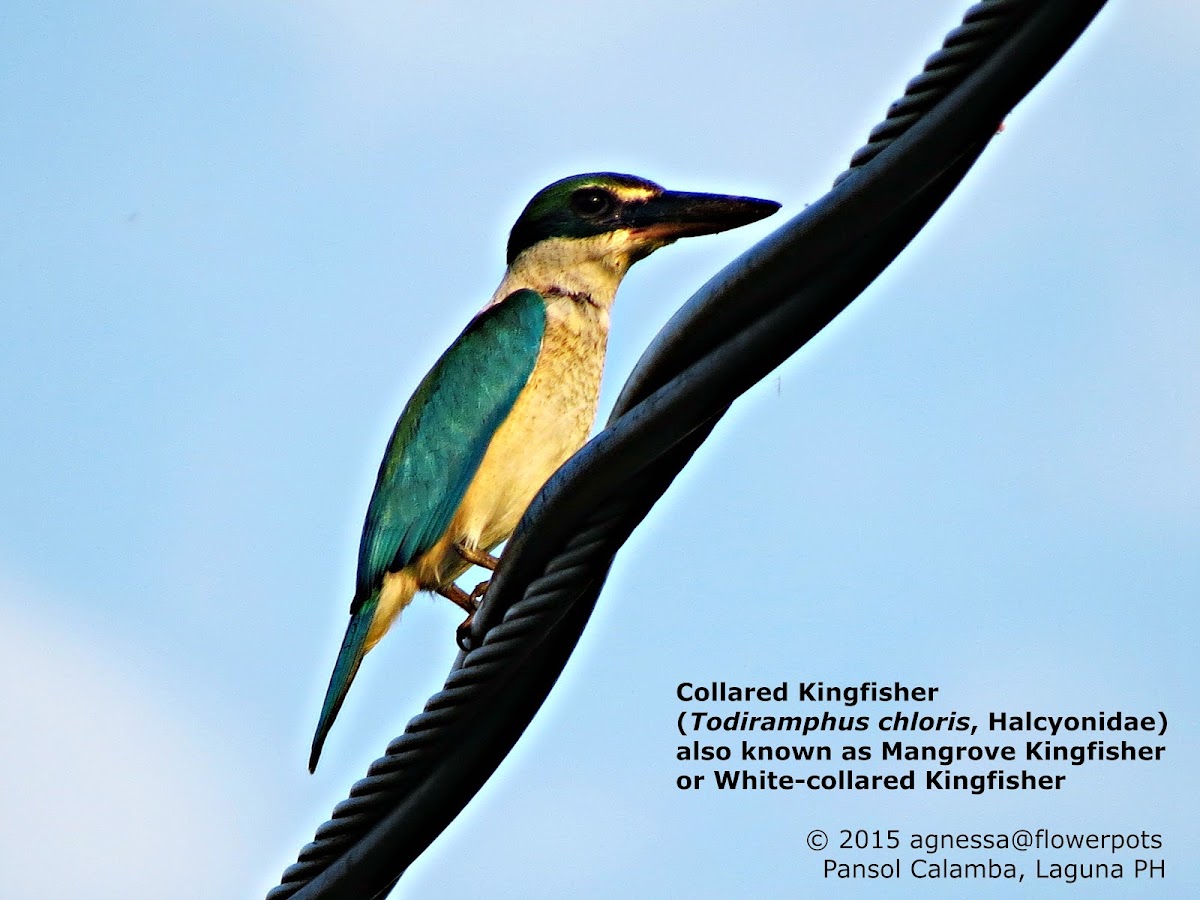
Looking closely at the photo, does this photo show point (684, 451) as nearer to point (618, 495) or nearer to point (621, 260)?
point (618, 495)

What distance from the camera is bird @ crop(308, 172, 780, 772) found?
5.00 metres

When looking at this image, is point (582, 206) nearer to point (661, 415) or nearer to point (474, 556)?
point (474, 556)

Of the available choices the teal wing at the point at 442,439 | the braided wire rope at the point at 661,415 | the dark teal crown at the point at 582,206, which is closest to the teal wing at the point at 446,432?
the teal wing at the point at 442,439

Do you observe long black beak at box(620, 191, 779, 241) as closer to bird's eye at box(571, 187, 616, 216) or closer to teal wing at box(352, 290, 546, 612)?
bird's eye at box(571, 187, 616, 216)

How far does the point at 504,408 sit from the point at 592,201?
3.52 feet

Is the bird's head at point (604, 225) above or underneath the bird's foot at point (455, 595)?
above

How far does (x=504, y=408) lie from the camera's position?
523cm

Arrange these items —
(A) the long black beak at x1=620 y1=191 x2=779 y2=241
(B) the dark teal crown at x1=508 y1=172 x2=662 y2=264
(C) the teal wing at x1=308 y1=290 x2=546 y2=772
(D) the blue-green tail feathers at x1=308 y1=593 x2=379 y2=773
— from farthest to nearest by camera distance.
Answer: (B) the dark teal crown at x1=508 y1=172 x2=662 y2=264 < (A) the long black beak at x1=620 y1=191 x2=779 y2=241 < (C) the teal wing at x1=308 y1=290 x2=546 y2=772 < (D) the blue-green tail feathers at x1=308 y1=593 x2=379 y2=773

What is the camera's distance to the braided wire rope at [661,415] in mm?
2014

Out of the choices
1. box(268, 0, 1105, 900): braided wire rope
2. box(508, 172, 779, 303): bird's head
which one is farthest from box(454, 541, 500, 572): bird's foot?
box(268, 0, 1105, 900): braided wire rope

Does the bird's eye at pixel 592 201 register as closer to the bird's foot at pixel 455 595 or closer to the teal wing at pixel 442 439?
the teal wing at pixel 442 439

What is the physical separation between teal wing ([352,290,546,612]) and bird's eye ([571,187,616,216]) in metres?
0.48

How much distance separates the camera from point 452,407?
528 cm

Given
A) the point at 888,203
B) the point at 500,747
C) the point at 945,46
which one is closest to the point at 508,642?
the point at 500,747
